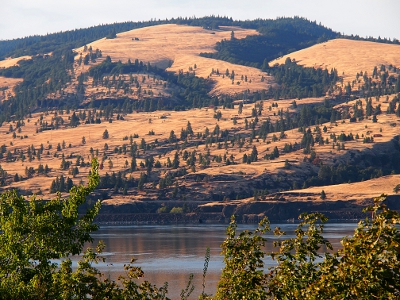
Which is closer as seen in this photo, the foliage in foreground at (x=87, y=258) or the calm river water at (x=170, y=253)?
the foliage in foreground at (x=87, y=258)

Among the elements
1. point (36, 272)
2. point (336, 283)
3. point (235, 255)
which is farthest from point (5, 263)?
point (336, 283)

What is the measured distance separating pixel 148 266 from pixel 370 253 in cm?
7795

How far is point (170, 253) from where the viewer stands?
11562 centimetres

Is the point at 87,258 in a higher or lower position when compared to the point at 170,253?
higher

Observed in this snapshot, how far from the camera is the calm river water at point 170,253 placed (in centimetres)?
8538

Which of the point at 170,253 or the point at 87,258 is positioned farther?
the point at 170,253

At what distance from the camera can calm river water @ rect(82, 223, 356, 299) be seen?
280 ft

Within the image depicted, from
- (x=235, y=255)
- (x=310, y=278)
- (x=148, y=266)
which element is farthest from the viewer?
(x=148, y=266)

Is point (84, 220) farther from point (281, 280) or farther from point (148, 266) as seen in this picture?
point (148, 266)

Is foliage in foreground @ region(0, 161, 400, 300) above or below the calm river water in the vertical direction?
above

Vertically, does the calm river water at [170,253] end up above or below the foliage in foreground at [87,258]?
below

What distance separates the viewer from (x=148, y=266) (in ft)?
320

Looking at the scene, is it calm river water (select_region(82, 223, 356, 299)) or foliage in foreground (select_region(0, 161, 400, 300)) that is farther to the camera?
calm river water (select_region(82, 223, 356, 299))

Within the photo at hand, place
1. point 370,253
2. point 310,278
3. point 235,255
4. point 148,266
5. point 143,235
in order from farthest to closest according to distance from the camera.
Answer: point 143,235 → point 148,266 → point 235,255 → point 310,278 → point 370,253
